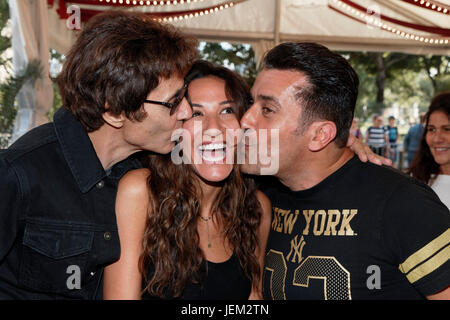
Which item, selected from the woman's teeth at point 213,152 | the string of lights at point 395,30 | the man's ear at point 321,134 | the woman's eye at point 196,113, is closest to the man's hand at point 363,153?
the man's ear at point 321,134

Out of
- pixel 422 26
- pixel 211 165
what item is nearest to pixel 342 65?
pixel 211 165

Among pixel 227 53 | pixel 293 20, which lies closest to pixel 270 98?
pixel 293 20

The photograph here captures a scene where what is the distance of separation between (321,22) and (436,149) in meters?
2.05

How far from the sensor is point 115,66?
1978mm

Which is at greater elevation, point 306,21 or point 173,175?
point 306,21

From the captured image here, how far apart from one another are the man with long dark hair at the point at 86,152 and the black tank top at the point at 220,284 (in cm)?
47

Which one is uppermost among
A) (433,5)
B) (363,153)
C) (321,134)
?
(433,5)

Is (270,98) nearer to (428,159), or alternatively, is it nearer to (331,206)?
(331,206)

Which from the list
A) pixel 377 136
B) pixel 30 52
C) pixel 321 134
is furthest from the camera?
pixel 377 136

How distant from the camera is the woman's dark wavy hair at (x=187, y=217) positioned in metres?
2.30

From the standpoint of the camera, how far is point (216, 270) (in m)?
2.40

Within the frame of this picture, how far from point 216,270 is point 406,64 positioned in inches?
770

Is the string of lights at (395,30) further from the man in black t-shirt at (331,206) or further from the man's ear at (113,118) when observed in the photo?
the man's ear at (113,118)

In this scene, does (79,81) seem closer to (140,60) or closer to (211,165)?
(140,60)
